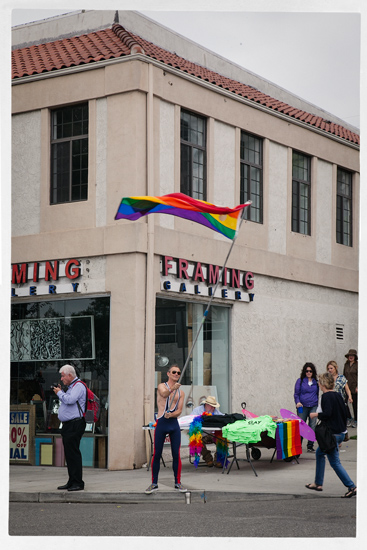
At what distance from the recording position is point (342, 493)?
12.6 metres

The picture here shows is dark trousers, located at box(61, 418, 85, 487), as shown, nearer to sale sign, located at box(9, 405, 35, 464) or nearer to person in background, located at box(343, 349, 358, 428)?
sale sign, located at box(9, 405, 35, 464)

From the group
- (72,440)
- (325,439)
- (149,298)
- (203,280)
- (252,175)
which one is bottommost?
(72,440)

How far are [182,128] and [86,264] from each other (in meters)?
3.33

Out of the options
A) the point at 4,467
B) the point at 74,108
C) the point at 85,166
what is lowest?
the point at 4,467

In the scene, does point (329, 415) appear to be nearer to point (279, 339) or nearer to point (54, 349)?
point (54, 349)

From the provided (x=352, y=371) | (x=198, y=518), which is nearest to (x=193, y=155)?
(x=352, y=371)

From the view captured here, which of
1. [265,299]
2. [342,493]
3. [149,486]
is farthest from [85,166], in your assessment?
[342,493]

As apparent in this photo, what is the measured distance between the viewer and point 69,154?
1742 cm

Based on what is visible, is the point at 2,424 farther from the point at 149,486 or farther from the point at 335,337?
the point at 335,337

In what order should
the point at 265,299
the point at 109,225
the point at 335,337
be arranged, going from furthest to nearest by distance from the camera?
the point at 335,337 < the point at 265,299 < the point at 109,225

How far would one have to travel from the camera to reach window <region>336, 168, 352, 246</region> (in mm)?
22297

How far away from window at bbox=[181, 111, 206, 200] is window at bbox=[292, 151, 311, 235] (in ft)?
11.0

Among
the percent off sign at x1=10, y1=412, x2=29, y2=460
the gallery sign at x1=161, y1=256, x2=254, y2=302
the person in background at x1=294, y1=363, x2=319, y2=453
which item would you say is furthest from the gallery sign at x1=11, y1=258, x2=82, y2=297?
the person in background at x1=294, y1=363, x2=319, y2=453

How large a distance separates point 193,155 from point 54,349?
15.3 ft
